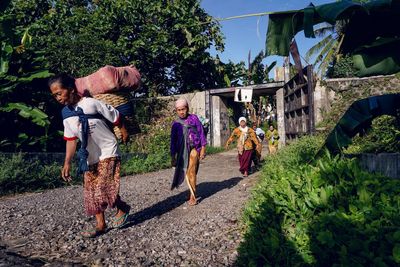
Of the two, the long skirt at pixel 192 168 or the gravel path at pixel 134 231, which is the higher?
the long skirt at pixel 192 168

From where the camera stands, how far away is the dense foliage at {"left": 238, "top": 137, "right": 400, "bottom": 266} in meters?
2.17

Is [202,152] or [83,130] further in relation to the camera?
[202,152]

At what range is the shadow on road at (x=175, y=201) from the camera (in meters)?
4.92

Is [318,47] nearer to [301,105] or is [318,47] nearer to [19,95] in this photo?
[301,105]

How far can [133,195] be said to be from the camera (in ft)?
21.6

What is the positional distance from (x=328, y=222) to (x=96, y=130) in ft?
8.78

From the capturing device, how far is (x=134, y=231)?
4184mm

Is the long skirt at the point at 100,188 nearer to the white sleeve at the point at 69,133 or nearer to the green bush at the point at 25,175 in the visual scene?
the white sleeve at the point at 69,133

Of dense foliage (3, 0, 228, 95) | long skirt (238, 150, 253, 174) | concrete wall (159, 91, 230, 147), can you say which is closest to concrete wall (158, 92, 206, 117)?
concrete wall (159, 91, 230, 147)

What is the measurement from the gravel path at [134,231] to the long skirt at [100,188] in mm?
358

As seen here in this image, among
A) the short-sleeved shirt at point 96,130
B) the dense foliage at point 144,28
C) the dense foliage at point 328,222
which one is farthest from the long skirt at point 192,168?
the dense foliage at point 144,28

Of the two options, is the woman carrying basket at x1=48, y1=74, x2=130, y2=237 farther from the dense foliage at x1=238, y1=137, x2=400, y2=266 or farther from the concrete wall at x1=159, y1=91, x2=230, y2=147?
the concrete wall at x1=159, y1=91, x2=230, y2=147

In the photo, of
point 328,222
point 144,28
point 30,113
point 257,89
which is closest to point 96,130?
point 328,222

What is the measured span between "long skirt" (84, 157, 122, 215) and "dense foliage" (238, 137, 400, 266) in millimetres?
1680
